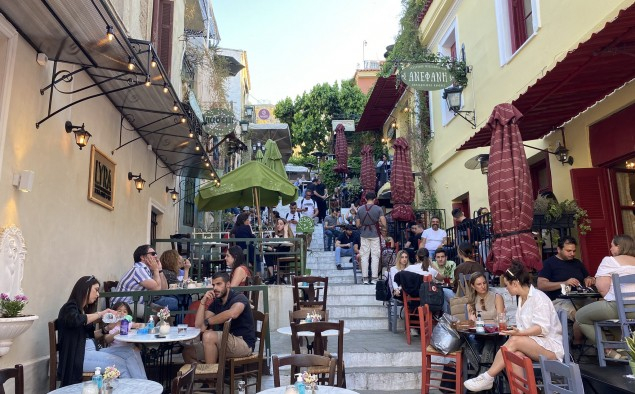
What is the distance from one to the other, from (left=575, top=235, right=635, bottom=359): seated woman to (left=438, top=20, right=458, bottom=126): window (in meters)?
8.53

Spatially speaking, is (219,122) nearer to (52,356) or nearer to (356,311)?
(356,311)

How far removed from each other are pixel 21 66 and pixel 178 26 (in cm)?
852

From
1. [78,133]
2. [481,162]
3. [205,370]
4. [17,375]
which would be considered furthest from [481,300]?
[78,133]

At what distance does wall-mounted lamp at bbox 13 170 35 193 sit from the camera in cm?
491

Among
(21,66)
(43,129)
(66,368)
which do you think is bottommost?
(66,368)

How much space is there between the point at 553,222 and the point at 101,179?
741 cm

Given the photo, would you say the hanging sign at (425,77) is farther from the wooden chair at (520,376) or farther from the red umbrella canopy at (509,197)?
the wooden chair at (520,376)

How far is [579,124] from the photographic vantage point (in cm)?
816

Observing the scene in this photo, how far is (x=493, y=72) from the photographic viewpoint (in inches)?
433

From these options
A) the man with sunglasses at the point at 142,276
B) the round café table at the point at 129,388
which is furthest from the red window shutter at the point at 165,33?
the round café table at the point at 129,388

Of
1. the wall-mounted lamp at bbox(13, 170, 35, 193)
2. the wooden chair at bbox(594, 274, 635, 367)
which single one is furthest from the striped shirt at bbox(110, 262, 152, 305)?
the wooden chair at bbox(594, 274, 635, 367)

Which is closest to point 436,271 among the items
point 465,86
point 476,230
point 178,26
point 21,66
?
point 476,230

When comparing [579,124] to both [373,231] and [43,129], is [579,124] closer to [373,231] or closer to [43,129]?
[373,231]

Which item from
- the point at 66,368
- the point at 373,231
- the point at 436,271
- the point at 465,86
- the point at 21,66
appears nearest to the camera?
the point at 66,368
